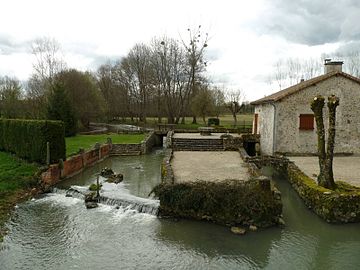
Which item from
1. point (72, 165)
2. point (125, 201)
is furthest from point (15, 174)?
point (125, 201)

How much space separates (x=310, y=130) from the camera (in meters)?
21.0

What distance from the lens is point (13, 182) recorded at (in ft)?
49.4

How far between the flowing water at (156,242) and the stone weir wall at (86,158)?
3.36 metres

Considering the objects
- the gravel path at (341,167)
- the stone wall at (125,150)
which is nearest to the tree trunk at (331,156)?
the gravel path at (341,167)

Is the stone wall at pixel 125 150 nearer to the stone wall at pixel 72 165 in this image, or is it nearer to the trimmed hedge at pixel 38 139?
the stone wall at pixel 72 165

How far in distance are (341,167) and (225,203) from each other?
9.30 meters

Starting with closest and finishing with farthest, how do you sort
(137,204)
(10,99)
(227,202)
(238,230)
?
(238,230), (227,202), (137,204), (10,99)

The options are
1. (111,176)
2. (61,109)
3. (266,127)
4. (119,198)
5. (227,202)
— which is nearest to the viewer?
(227,202)

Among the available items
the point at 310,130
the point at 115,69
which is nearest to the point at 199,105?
the point at 115,69

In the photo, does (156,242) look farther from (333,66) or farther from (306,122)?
(333,66)

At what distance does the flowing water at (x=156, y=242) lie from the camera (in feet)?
28.9

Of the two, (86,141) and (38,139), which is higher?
(38,139)

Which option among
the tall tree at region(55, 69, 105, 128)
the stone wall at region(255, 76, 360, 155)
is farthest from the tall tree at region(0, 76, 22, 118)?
the stone wall at region(255, 76, 360, 155)

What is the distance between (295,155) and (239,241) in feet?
40.3
